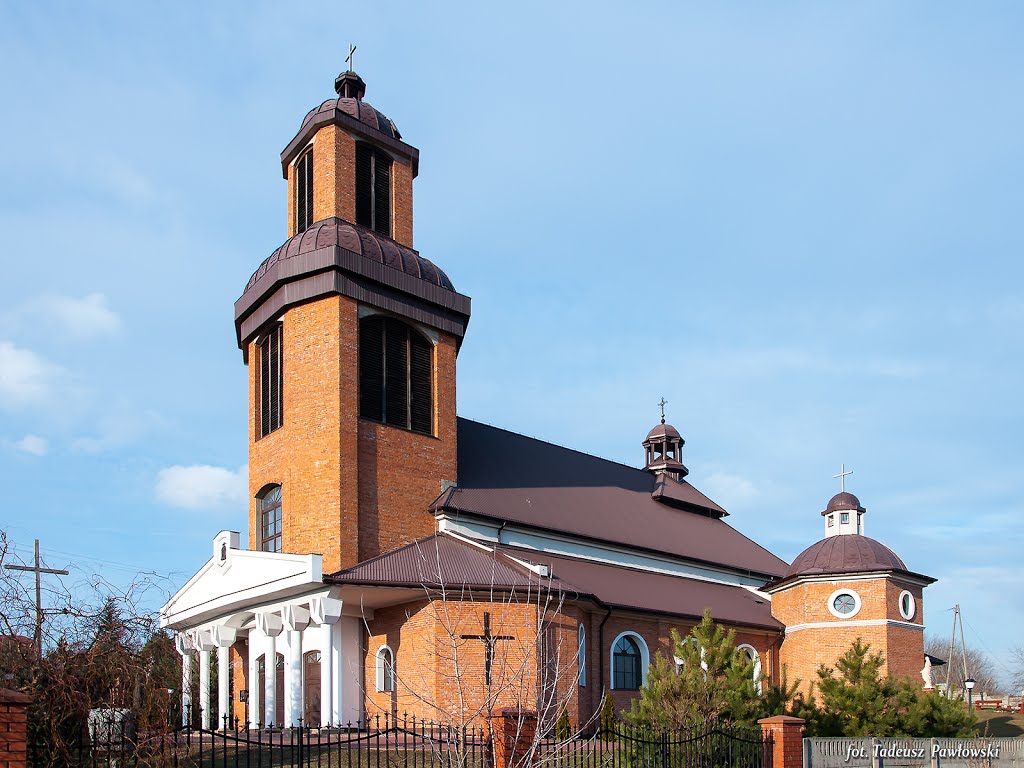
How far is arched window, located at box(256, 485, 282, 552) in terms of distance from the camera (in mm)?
27031

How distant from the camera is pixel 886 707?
20656mm

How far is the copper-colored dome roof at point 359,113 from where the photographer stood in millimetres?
29344

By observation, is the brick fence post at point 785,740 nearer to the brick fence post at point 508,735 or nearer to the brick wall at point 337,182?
the brick fence post at point 508,735

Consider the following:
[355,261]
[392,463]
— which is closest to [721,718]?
[392,463]

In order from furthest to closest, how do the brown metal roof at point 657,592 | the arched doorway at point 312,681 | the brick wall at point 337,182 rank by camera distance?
the brick wall at point 337,182
the brown metal roof at point 657,592
the arched doorway at point 312,681

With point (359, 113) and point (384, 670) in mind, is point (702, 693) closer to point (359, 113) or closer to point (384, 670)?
point (384, 670)

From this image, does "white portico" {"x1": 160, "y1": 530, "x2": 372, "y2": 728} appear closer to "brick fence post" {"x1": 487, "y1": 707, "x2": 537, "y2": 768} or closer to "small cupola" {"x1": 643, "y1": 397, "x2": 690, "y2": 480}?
"brick fence post" {"x1": 487, "y1": 707, "x2": 537, "y2": 768}

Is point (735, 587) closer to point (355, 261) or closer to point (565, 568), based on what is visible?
point (565, 568)

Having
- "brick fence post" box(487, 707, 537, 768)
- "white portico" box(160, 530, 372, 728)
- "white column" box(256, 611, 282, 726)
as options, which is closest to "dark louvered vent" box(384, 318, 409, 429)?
"white portico" box(160, 530, 372, 728)

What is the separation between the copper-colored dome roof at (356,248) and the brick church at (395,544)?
79 millimetres

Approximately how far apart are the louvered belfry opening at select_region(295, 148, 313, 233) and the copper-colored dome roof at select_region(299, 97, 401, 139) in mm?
898

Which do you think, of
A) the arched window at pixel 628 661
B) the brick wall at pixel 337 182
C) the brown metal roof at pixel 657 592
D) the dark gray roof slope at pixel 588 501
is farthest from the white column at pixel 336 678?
the brick wall at pixel 337 182

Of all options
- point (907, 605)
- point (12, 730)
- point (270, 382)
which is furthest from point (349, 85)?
point (12, 730)

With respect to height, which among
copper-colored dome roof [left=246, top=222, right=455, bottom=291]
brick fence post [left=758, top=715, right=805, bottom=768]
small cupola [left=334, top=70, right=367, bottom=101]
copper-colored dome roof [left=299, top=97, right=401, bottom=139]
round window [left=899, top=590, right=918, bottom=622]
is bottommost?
brick fence post [left=758, top=715, right=805, bottom=768]
